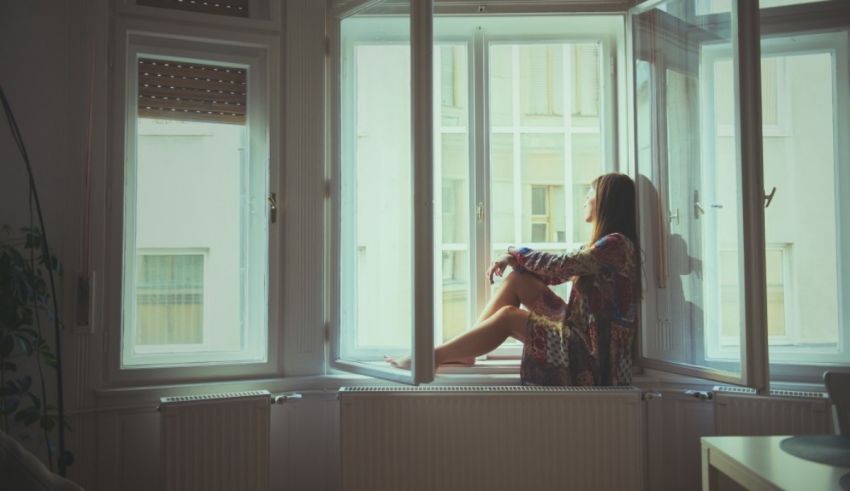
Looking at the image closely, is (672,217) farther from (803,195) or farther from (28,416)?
(28,416)

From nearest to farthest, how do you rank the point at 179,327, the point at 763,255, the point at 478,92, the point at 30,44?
the point at 763,255 → the point at 30,44 → the point at 179,327 → the point at 478,92

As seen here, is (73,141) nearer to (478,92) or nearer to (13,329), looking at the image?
(13,329)

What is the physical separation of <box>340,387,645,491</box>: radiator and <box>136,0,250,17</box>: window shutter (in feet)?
5.53

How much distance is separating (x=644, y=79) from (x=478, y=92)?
734 millimetres

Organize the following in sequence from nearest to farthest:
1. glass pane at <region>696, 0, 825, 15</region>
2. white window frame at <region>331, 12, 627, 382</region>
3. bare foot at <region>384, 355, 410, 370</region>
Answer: glass pane at <region>696, 0, 825, 15</region> → bare foot at <region>384, 355, 410, 370</region> → white window frame at <region>331, 12, 627, 382</region>

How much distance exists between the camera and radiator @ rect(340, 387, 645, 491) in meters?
2.48

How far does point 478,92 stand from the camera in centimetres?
302

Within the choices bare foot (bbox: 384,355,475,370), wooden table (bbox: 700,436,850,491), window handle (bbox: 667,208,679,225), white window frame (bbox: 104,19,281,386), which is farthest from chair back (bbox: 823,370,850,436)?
white window frame (bbox: 104,19,281,386)

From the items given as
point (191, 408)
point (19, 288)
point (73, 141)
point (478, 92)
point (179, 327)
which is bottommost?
point (191, 408)

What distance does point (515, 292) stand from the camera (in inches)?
109

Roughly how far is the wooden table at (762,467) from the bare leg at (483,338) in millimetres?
1039

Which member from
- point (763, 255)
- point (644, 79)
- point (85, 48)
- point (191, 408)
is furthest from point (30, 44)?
point (763, 255)

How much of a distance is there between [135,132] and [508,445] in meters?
1.92

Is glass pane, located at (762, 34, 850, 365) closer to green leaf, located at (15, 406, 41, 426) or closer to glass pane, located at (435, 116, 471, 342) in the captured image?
glass pane, located at (435, 116, 471, 342)
